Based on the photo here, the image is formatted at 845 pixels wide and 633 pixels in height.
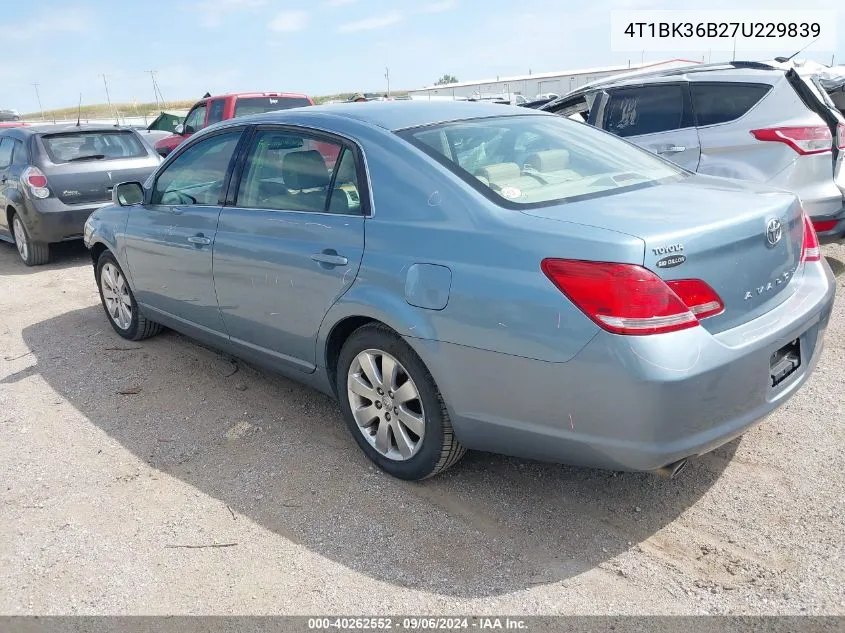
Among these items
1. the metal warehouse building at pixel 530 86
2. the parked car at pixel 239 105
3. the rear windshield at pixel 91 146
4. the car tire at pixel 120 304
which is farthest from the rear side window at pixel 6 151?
the metal warehouse building at pixel 530 86

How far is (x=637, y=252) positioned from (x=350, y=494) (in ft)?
5.38

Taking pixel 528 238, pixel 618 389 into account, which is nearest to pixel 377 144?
pixel 528 238

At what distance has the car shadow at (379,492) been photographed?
106 inches

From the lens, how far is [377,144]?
3.20 metres

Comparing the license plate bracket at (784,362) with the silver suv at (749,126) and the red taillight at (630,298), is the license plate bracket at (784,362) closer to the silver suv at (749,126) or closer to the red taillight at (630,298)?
the red taillight at (630,298)

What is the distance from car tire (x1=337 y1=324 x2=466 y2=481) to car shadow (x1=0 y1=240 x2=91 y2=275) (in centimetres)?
637

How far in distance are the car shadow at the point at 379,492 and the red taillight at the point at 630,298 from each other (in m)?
0.91

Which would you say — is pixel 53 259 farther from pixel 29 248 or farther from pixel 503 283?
pixel 503 283

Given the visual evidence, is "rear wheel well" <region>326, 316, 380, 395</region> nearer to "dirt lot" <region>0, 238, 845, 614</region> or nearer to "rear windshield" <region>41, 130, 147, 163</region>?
"dirt lot" <region>0, 238, 845, 614</region>

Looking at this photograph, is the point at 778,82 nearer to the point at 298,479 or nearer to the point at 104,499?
the point at 298,479

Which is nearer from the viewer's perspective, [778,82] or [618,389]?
[618,389]

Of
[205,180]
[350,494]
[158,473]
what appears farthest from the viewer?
[205,180]

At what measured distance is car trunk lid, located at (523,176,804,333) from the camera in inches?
95.7

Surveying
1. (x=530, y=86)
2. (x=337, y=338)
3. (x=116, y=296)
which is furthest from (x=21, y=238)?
(x=530, y=86)
